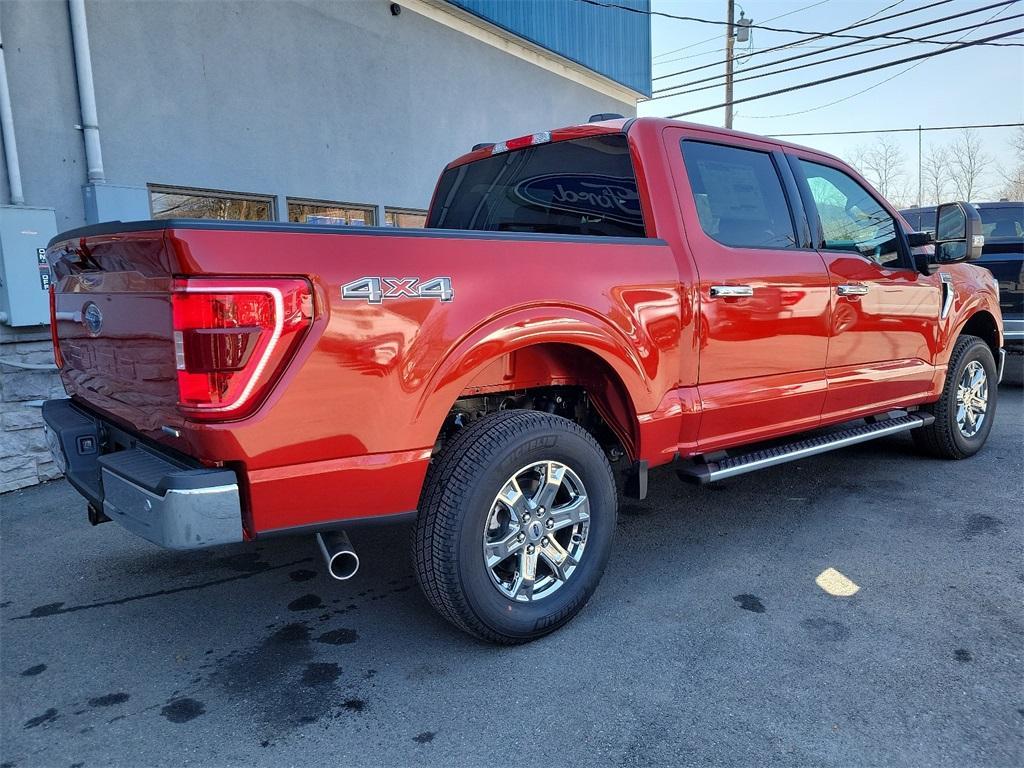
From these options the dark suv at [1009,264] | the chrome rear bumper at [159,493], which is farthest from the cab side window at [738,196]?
the dark suv at [1009,264]

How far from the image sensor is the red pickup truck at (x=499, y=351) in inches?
85.3

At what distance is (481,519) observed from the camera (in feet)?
8.63

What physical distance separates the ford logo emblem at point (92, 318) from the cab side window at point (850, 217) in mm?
3597

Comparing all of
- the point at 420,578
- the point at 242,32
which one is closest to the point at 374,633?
the point at 420,578

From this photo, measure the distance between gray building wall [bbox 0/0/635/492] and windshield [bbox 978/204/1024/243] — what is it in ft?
21.1

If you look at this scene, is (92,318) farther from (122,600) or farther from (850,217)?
(850,217)

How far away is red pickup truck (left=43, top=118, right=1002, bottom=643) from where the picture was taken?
7.11 ft

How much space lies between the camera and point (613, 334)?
299 centimetres

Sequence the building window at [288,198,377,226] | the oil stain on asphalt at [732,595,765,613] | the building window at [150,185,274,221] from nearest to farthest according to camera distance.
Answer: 1. the oil stain on asphalt at [732,595,765,613]
2. the building window at [150,185,274,221]
3. the building window at [288,198,377,226]

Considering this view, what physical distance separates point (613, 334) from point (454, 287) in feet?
2.61

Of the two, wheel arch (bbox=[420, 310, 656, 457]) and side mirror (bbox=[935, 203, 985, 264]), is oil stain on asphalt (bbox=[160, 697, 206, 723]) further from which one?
side mirror (bbox=[935, 203, 985, 264])

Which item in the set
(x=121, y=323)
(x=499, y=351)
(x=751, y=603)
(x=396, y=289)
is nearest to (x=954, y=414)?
(x=751, y=603)

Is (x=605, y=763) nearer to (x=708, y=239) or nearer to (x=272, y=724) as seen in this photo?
(x=272, y=724)

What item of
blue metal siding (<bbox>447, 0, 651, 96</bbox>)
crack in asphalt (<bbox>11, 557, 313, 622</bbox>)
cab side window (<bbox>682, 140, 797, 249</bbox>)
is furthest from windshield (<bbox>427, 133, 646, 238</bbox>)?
blue metal siding (<bbox>447, 0, 651, 96</bbox>)
